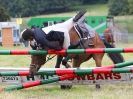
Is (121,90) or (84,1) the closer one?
(121,90)

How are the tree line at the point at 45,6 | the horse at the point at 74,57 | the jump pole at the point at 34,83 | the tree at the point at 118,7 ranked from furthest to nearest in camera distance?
the tree line at the point at 45,6 < the tree at the point at 118,7 < the jump pole at the point at 34,83 < the horse at the point at 74,57

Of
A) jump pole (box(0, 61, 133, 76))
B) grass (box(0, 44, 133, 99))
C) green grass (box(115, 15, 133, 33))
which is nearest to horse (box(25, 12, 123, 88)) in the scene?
jump pole (box(0, 61, 133, 76))

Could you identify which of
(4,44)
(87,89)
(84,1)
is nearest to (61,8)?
(84,1)

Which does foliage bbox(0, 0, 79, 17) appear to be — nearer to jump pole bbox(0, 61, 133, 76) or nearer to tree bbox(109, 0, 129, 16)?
tree bbox(109, 0, 129, 16)

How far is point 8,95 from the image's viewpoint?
8680 millimetres

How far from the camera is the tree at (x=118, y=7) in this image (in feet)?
311

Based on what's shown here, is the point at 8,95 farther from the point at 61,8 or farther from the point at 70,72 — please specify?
the point at 61,8

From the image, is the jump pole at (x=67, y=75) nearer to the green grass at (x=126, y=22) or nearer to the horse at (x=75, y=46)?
the horse at (x=75, y=46)

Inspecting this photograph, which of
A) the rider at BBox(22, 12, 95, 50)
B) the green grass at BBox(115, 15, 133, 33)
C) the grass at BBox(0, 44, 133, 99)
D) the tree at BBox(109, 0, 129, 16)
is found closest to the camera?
the grass at BBox(0, 44, 133, 99)

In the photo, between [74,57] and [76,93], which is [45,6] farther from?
[76,93]

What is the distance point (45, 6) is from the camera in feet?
345

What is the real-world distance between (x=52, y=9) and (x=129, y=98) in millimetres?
97757

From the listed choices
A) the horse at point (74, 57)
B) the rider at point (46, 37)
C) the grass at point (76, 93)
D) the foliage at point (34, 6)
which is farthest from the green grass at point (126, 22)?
the rider at point (46, 37)

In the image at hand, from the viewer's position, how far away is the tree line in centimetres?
9544
